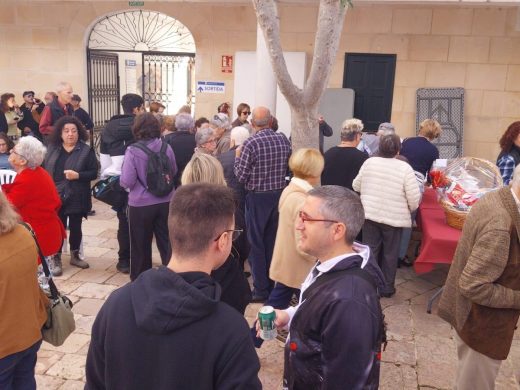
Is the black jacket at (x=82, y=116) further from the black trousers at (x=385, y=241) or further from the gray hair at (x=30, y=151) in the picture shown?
the black trousers at (x=385, y=241)

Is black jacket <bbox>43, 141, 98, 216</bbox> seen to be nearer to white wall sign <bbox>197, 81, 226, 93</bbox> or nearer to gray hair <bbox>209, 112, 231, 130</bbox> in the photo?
gray hair <bbox>209, 112, 231, 130</bbox>

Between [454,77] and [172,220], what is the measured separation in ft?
31.7

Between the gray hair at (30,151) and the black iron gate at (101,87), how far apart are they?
6.71 m

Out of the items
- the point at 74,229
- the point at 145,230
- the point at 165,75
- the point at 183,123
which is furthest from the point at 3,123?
the point at 145,230

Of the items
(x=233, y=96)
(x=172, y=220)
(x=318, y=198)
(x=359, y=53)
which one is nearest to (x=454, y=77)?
(x=359, y=53)

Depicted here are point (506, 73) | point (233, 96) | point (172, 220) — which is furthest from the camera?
point (233, 96)

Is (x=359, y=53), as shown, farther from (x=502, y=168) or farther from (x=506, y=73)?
(x=502, y=168)

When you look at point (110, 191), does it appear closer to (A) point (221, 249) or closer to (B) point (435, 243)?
(B) point (435, 243)

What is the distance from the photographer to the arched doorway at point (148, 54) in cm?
1123

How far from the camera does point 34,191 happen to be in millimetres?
4637

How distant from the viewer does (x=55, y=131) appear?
5.41 meters

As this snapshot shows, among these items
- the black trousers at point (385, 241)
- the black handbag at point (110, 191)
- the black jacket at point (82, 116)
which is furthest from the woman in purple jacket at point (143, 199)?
the black jacket at point (82, 116)

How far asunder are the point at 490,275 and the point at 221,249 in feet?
5.27

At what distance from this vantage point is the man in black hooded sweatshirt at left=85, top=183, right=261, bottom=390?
1.50 meters
